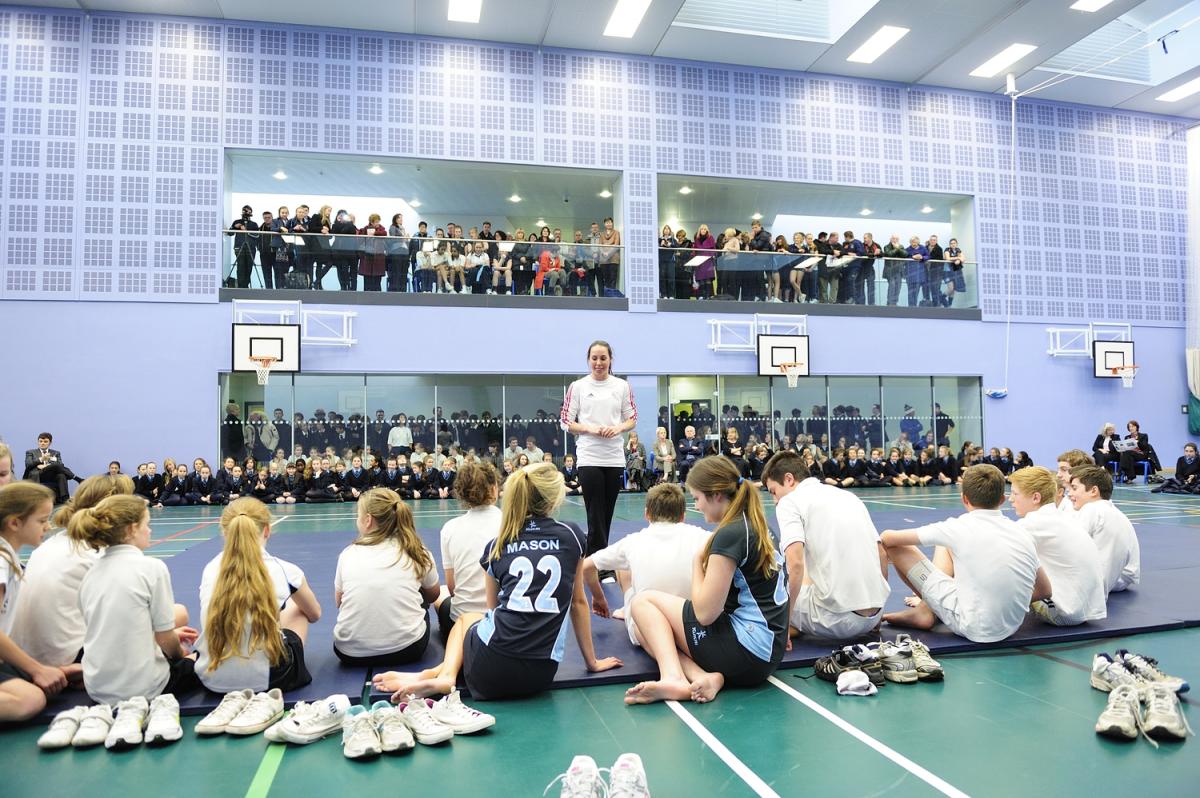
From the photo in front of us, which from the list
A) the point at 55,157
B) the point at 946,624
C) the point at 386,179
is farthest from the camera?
the point at 386,179

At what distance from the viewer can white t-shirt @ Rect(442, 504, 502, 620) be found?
13.4 feet

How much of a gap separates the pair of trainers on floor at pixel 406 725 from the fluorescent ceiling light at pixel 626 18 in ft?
49.2

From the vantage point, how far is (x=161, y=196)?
14914 millimetres

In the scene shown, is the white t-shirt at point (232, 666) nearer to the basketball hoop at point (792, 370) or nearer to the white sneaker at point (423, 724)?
the white sneaker at point (423, 724)

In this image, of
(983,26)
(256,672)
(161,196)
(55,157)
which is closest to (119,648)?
(256,672)

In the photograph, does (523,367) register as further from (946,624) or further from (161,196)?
(946,624)

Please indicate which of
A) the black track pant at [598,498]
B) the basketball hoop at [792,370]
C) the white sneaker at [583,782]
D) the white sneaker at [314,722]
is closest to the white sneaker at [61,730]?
the white sneaker at [314,722]

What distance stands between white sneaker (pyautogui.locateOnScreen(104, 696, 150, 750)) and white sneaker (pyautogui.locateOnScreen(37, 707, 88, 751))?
5.3 inches

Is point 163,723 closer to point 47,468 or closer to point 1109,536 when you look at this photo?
point 1109,536

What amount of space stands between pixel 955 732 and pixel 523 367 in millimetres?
13485

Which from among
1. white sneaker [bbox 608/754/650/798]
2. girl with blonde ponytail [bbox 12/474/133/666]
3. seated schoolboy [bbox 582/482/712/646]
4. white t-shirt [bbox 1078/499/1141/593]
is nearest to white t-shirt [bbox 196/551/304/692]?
girl with blonde ponytail [bbox 12/474/133/666]

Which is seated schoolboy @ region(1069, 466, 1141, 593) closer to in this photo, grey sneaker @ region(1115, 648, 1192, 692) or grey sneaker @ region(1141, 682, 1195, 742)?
grey sneaker @ region(1115, 648, 1192, 692)

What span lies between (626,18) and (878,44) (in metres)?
5.69

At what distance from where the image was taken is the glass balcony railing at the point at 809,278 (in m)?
17.0
